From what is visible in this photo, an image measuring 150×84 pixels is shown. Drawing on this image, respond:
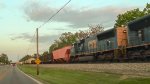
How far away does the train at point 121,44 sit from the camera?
30.2m

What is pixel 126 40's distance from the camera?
119ft

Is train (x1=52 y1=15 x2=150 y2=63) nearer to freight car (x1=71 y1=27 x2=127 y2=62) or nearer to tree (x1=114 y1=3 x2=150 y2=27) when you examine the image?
freight car (x1=71 y1=27 x2=127 y2=62)

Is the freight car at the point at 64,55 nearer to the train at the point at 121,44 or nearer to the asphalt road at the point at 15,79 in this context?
the train at the point at 121,44

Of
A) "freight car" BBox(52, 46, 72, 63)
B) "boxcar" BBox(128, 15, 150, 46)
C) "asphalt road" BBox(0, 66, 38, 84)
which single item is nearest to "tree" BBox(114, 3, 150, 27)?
"freight car" BBox(52, 46, 72, 63)

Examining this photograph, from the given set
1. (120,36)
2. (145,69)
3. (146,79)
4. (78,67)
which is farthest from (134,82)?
(78,67)

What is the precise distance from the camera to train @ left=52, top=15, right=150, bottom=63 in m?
30.2

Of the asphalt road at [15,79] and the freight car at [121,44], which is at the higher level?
the freight car at [121,44]

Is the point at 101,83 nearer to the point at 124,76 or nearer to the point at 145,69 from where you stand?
the point at 124,76

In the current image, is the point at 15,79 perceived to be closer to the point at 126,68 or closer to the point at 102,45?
the point at 102,45

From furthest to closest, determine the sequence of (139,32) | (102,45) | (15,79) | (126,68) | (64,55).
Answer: (64,55)
(102,45)
(15,79)
(139,32)
(126,68)

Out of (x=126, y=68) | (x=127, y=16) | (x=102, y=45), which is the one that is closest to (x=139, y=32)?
(x=126, y=68)

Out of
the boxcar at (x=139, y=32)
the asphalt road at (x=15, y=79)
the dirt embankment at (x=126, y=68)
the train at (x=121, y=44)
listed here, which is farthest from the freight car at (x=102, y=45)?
the asphalt road at (x=15, y=79)

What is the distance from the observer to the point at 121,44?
35906mm

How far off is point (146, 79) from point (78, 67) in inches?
863
